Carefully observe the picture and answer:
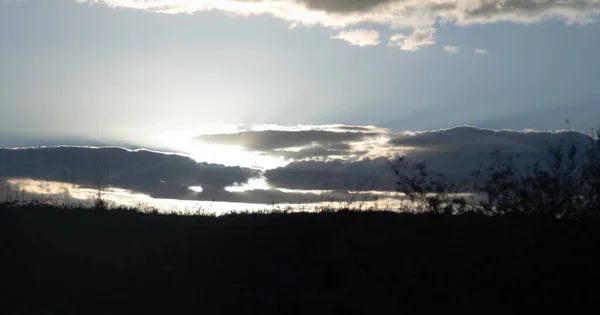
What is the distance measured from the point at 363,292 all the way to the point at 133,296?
3.88m

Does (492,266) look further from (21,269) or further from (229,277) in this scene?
(21,269)

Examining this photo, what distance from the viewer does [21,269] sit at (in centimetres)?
1202

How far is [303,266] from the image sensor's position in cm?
1201

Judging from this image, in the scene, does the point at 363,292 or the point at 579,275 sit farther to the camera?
the point at 579,275

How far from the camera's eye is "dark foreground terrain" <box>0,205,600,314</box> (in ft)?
35.1

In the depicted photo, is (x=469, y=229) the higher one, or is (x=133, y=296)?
(x=469, y=229)

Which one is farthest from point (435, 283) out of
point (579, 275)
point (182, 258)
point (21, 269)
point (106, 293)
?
point (21, 269)

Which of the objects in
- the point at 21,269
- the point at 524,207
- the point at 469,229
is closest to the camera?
the point at 21,269

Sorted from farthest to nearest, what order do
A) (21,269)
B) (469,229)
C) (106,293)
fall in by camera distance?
(469,229), (21,269), (106,293)

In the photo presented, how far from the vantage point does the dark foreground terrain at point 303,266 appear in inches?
421

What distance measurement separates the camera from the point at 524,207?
1620 centimetres

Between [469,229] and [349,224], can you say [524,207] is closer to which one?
[469,229]

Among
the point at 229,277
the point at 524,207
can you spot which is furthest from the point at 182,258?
the point at 524,207

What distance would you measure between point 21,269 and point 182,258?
2981 mm
